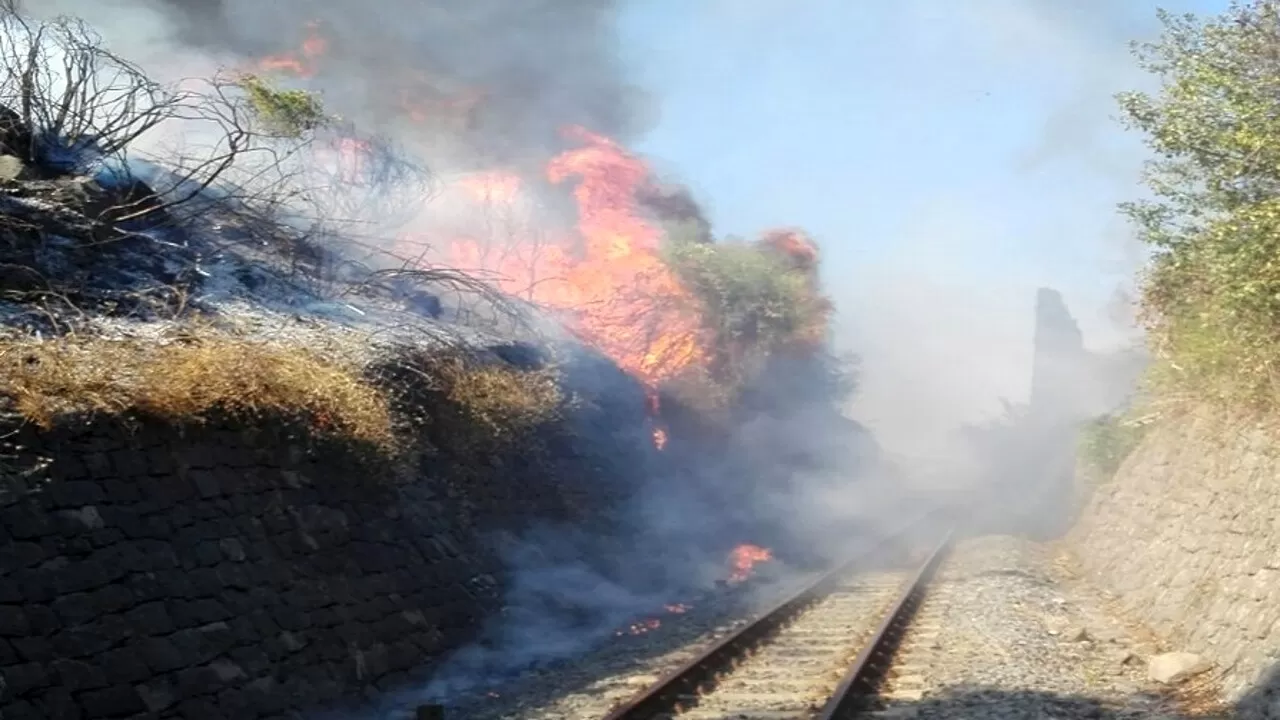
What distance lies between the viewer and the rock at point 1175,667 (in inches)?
422

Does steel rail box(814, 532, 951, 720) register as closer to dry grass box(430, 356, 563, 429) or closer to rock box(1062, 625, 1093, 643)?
rock box(1062, 625, 1093, 643)

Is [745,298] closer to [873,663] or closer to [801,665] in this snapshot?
[801,665]

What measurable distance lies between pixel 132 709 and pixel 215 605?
4.23ft

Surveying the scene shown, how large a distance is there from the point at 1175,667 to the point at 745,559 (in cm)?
1218

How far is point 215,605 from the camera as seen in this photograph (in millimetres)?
8984

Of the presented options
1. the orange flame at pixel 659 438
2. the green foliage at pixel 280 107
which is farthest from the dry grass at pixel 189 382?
the orange flame at pixel 659 438

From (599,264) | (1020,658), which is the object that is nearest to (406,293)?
(599,264)

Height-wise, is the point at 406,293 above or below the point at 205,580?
above

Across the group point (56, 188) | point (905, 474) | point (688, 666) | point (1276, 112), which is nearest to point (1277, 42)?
point (1276, 112)

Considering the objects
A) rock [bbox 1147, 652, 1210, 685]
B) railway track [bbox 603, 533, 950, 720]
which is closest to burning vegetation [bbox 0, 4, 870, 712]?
railway track [bbox 603, 533, 950, 720]

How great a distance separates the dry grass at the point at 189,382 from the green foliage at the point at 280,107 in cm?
901

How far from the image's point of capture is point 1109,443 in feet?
77.2

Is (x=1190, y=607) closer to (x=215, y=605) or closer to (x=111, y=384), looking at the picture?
(x=215, y=605)

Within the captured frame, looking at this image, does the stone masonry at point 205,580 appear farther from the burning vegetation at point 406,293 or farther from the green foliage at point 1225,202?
the green foliage at point 1225,202
